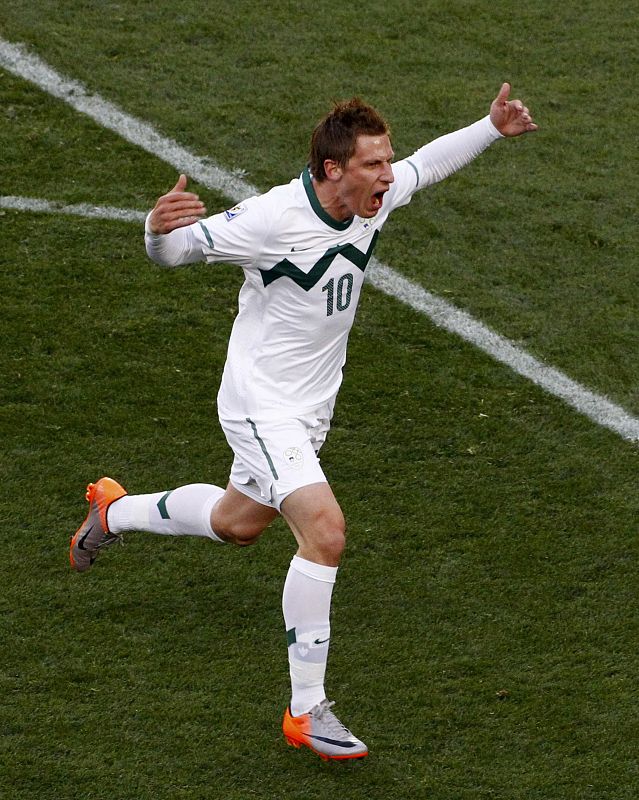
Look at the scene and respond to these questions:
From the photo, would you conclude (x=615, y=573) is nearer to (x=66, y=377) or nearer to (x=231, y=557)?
(x=231, y=557)

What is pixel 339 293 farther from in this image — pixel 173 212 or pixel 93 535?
pixel 93 535

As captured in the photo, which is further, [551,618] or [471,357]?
[471,357]

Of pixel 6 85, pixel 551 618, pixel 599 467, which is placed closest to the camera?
pixel 551 618

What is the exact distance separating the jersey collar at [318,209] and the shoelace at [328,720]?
1522mm

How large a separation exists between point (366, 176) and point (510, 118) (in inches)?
33.2

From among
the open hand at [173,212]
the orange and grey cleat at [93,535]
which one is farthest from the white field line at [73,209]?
the open hand at [173,212]

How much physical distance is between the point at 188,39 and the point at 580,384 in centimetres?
389

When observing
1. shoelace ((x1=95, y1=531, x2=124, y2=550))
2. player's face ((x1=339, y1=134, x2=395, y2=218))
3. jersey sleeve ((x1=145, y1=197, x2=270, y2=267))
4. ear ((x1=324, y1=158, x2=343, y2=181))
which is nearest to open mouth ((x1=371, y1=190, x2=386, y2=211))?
player's face ((x1=339, y1=134, x2=395, y2=218))

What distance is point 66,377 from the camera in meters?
6.48

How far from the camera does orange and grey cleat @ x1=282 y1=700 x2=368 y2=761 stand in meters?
4.59

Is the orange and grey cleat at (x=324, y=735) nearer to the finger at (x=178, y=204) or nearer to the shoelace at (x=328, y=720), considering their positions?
the shoelace at (x=328, y=720)

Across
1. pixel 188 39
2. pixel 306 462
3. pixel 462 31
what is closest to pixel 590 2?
pixel 462 31

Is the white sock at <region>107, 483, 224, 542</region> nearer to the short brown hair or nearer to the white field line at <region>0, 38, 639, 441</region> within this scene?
the short brown hair

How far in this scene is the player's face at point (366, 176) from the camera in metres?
4.72
